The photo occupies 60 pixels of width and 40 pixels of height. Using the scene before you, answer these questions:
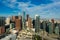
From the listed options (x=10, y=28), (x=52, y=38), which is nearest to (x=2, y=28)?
(x=10, y=28)

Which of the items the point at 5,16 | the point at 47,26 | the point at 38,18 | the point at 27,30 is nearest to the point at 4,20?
the point at 5,16

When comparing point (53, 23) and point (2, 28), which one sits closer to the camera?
point (2, 28)

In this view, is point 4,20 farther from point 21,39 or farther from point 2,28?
point 21,39

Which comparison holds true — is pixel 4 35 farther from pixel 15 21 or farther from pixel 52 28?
pixel 52 28

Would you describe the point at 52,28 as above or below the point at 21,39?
above

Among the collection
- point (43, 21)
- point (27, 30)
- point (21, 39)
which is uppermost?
point (43, 21)

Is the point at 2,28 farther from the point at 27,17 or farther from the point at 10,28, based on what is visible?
the point at 27,17

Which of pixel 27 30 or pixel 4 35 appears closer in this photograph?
pixel 4 35

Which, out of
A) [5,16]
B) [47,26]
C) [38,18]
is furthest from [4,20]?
[47,26]

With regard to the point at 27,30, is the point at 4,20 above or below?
above
